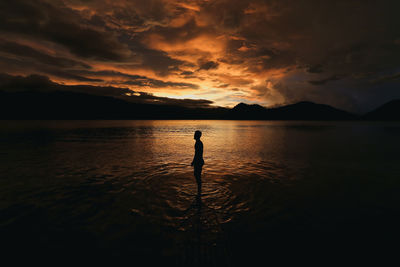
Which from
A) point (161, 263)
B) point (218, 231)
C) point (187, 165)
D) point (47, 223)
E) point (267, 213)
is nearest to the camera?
point (161, 263)

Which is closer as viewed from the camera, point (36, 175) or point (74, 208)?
point (74, 208)

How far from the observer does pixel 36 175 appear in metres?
15.0

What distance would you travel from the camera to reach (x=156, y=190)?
11797mm

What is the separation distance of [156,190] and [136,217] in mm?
3331

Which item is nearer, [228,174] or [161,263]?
[161,263]

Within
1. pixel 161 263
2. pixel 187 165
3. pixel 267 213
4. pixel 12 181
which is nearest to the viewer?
pixel 161 263

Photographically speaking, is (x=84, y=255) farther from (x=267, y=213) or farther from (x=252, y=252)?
(x=267, y=213)

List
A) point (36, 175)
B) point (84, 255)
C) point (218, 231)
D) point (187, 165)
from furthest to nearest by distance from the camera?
point (187, 165)
point (36, 175)
point (218, 231)
point (84, 255)

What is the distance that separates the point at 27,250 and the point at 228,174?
12.9 metres

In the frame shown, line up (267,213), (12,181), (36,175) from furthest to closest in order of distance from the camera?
(36,175)
(12,181)
(267,213)

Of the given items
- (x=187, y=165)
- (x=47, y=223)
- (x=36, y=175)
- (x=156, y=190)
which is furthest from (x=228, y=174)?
(x=36, y=175)

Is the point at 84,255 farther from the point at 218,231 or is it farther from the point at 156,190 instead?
the point at 156,190

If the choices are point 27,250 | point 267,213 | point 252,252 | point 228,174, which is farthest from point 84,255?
point 228,174

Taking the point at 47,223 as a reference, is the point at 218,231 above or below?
above
